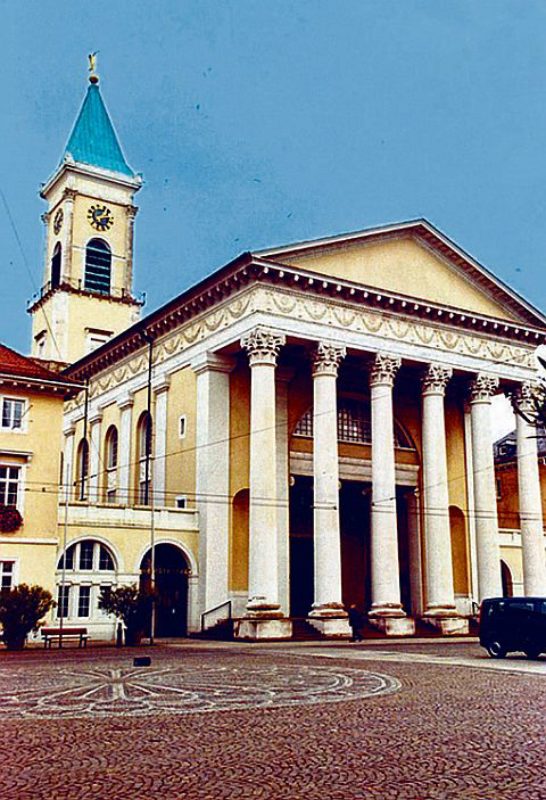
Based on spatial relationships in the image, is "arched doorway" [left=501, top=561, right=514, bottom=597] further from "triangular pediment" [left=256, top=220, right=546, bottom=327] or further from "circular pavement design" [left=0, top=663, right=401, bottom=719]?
"circular pavement design" [left=0, top=663, right=401, bottom=719]

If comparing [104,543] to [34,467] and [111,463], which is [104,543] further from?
[111,463]

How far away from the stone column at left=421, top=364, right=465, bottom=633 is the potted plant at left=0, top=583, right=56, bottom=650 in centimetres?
1890

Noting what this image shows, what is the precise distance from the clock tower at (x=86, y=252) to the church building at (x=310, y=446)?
8039mm

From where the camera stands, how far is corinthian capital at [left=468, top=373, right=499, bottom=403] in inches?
1779

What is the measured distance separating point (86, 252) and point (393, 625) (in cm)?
3481

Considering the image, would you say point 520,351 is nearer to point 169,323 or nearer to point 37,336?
point 169,323

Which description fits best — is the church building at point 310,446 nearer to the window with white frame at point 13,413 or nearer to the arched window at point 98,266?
the window with white frame at point 13,413

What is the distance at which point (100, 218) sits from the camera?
62.7 meters

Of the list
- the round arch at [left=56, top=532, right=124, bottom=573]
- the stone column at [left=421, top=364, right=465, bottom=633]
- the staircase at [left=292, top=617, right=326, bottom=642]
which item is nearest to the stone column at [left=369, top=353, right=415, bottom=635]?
the stone column at [left=421, top=364, right=465, bottom=633]

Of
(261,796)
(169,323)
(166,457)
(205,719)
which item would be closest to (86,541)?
(166,457)

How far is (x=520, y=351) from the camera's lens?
4731 cm

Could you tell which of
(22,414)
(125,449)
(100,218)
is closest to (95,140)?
(100,218)

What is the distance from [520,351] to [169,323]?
715 inches

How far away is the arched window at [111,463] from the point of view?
48.6m
